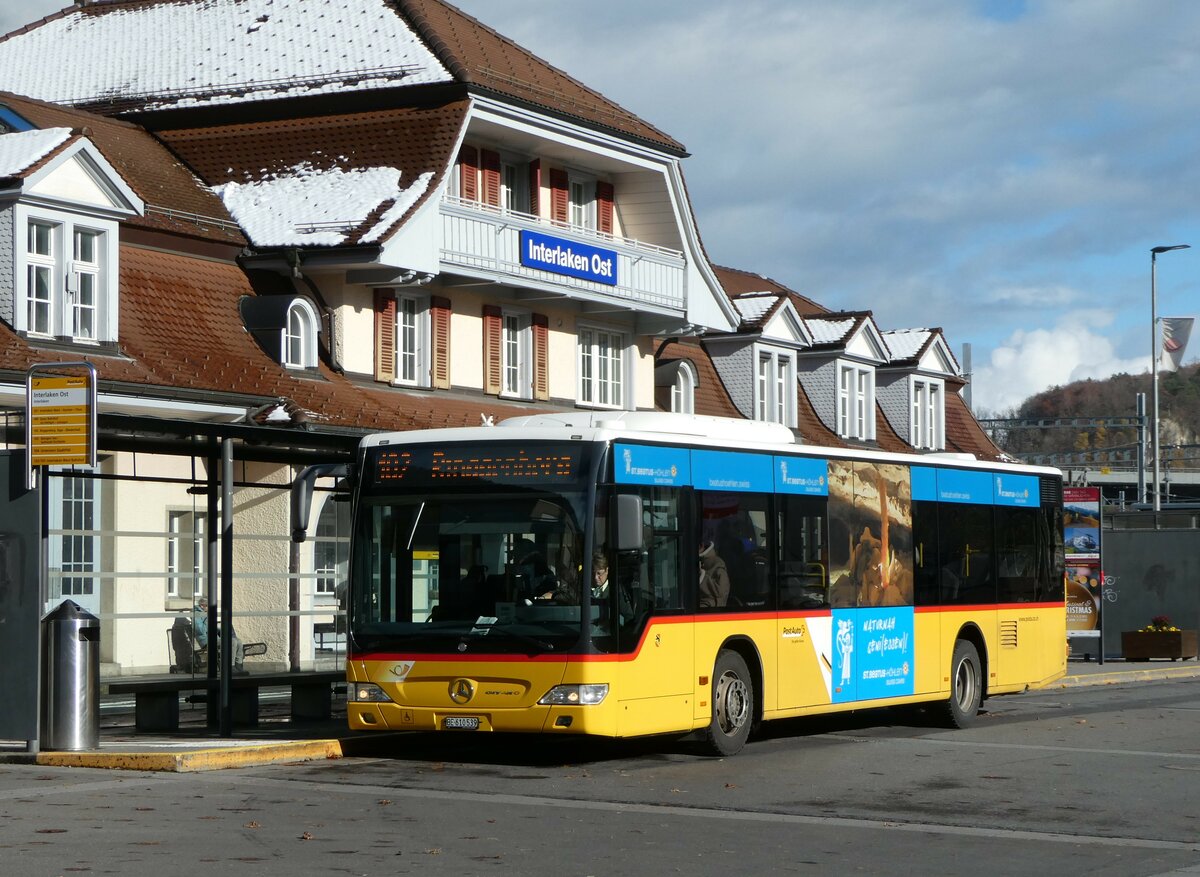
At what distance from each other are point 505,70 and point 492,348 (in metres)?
4.87

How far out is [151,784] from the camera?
14.5 meters

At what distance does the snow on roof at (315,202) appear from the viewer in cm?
3077

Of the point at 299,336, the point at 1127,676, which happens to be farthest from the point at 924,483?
the point at 299,336

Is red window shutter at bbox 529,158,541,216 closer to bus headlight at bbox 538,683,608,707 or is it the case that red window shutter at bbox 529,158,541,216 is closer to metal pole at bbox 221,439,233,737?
metal pole at bbox 221,439,233,737

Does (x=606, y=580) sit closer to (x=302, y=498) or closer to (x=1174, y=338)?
(x=302, y=498)

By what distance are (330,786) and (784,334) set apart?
1235 inches

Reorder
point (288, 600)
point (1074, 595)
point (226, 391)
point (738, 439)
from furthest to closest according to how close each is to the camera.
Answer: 1. point (1074, 595)
2. point (226, 391)
3. point (288, 600)
4. point (738, 439)

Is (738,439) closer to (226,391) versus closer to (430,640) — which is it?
(430,640)

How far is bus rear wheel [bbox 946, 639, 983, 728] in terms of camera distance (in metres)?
21.2

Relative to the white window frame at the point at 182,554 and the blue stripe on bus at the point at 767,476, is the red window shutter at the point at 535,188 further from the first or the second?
the blue stripe on bus at the point at 767,476

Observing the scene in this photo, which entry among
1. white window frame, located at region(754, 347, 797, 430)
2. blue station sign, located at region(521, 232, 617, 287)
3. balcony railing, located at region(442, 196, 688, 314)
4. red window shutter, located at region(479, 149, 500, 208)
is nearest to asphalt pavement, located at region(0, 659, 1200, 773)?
balcony railing, located at region(442, 196, 688, 314)

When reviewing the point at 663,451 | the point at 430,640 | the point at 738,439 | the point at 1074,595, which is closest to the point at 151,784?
the point at 430,640

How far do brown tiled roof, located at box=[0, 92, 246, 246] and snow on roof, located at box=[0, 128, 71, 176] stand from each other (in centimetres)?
131

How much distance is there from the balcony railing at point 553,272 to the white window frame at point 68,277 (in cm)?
653
